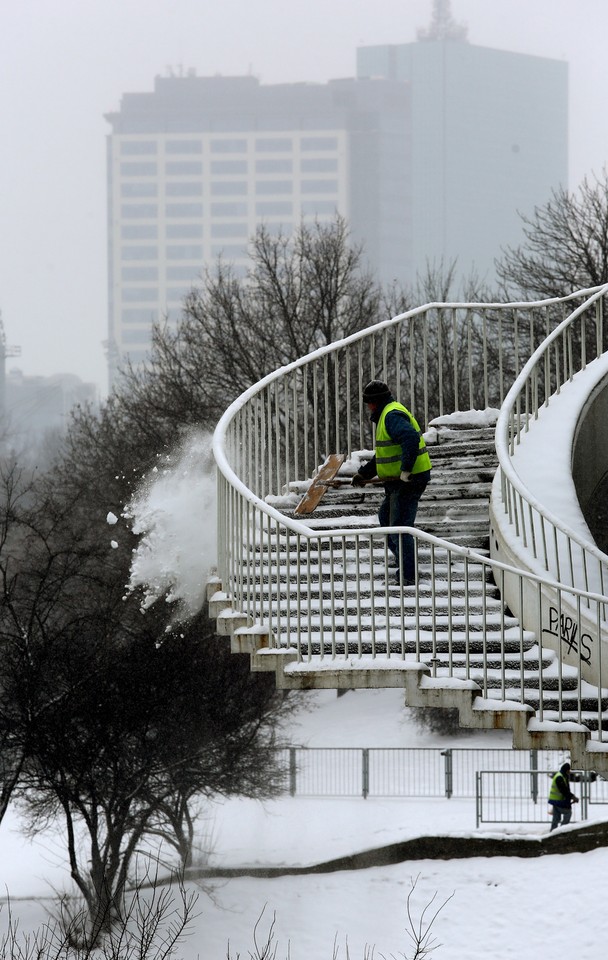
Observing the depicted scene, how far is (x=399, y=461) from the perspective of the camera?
37.5ft

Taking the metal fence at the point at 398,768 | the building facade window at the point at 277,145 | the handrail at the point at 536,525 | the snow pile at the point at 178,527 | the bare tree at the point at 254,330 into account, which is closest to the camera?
the handrail at the point at 536,525

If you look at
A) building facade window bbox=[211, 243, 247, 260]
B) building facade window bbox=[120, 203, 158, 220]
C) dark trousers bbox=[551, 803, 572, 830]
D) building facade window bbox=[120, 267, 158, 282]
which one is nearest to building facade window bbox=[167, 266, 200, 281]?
building facade window bbox=[120, 267, 158, 282]

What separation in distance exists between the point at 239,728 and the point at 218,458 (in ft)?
51.1

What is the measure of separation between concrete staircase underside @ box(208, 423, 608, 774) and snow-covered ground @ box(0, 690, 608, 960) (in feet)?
15.3

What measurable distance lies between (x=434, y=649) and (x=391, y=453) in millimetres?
1849

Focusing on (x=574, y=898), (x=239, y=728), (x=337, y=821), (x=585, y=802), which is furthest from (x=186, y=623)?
(x=574, y=898)

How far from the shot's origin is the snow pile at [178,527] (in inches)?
933

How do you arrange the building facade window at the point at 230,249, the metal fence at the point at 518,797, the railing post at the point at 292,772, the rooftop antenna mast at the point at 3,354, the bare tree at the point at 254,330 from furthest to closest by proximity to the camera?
the building facade window at the point at 230,249
the rooftop antenna mast at the point at 3,354
the bare tree at the point at 254,330
the railing post at the point at 292,772
the metal fence at the point at 518,797

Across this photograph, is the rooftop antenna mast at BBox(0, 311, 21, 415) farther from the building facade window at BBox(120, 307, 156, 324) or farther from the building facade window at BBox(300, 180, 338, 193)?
the building facade window at BBox(300, 180, 338, 193)

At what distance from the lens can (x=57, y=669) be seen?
82.7 feet

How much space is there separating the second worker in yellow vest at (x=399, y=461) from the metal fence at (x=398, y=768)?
15.6 meters

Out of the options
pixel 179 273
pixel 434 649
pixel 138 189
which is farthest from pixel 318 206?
pixel 434 649

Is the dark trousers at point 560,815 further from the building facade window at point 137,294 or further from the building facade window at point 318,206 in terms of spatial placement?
the building facade window at point 318,206

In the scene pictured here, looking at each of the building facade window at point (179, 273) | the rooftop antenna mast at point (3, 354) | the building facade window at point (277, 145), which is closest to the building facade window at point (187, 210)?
the building facade window at point (179, 273)
